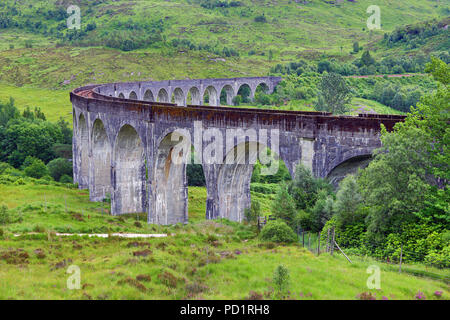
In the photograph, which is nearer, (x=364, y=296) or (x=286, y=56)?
(x=364, y=296)

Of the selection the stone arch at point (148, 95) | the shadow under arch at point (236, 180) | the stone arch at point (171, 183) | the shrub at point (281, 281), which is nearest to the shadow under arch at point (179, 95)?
the stone arch at point (148, 95)

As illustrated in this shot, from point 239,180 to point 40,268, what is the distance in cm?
1802

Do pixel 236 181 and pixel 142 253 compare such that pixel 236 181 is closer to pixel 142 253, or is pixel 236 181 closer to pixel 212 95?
pixel 142 253

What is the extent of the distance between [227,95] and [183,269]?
308ft

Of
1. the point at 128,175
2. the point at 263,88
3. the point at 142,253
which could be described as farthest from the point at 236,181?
the point at 263,88

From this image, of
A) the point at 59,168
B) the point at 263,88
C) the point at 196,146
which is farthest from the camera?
the point at 263,88

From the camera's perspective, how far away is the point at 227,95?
112938 millimetres

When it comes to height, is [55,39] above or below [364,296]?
above

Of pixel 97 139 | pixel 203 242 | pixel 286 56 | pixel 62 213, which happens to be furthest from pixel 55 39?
pixel 203 242

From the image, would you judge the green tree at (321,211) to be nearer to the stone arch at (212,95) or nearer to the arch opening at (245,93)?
the stone arch at (212,95)
